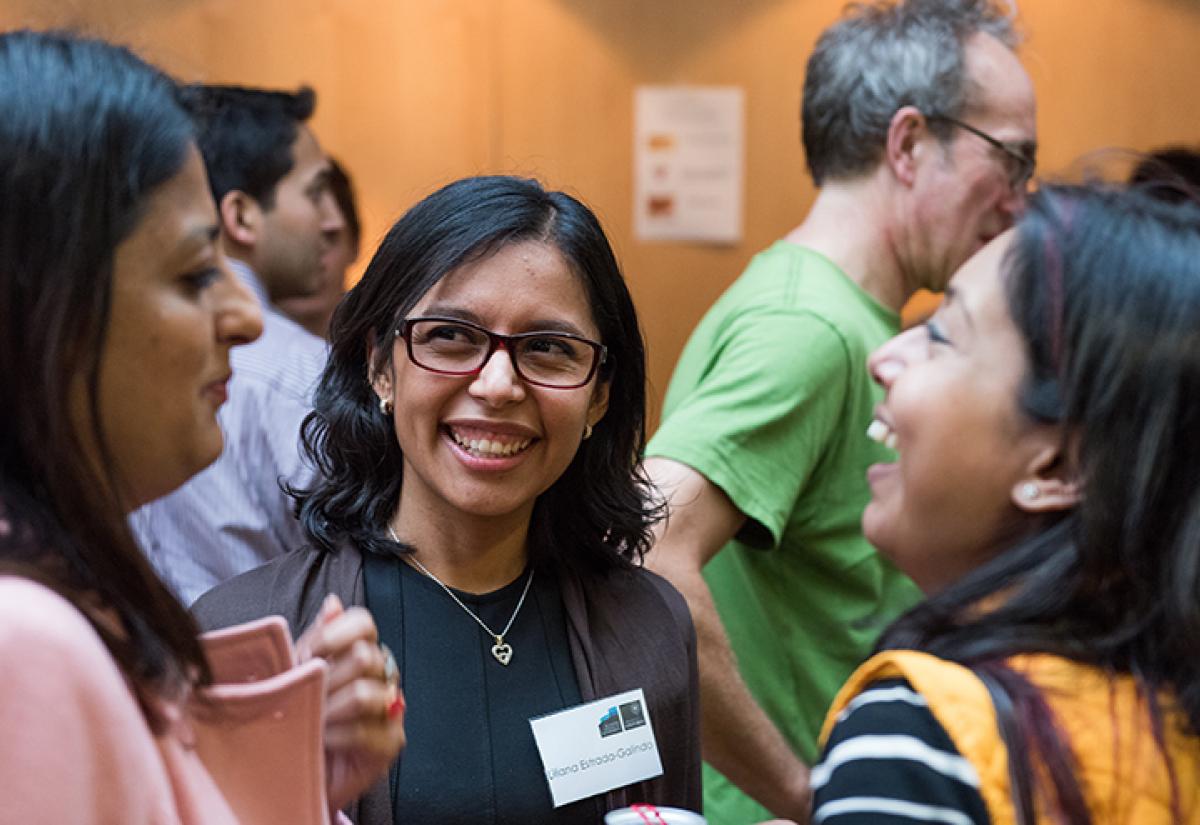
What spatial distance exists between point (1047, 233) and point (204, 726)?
830mm

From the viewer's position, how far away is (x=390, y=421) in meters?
1.92

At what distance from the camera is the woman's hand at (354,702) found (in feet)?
4.26

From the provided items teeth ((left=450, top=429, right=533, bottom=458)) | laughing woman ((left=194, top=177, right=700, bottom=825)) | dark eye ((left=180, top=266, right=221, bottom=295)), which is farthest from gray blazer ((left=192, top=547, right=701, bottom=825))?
dark eye ((left=180, top=266, right=221, bottom=295))

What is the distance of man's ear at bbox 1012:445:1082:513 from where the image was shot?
122 cm

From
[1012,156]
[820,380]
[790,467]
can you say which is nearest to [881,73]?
[1012,156]

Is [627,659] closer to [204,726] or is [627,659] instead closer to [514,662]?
[514,662]

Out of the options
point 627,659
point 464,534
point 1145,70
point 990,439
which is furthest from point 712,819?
point 1145,70

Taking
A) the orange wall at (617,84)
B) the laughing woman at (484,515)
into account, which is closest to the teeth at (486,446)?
the laughing woman at (484,515)

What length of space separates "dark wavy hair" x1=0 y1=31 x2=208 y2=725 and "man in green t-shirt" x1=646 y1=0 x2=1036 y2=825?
1.22m

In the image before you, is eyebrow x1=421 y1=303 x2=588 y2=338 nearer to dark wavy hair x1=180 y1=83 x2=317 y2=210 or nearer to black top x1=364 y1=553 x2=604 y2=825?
black top x1=364 y1=553 x2=604 y2=825

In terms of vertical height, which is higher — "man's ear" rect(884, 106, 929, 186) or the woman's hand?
"man's ear" rect(884, 106, 929, 186)

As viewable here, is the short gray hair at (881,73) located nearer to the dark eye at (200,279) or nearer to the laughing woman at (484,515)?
the laughing woman at (484,515)

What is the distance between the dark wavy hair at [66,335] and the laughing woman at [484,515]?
675 millimetres

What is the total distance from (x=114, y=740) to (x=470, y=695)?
0.79 meters
